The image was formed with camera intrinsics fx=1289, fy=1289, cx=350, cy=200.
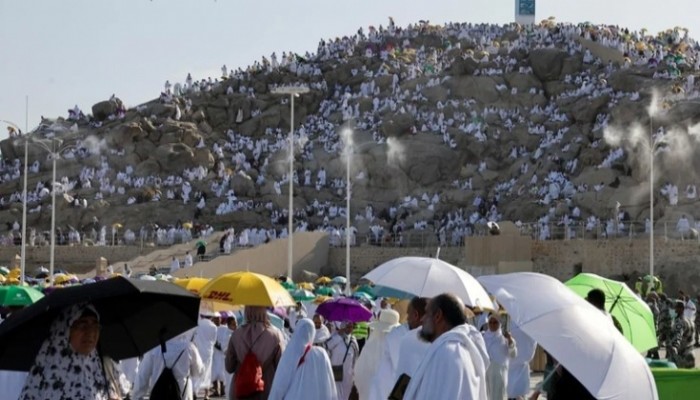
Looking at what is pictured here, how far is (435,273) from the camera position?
36.6 ft

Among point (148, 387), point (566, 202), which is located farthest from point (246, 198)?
point (148, 387)

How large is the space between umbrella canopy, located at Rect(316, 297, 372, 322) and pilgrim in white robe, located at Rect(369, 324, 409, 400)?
11.6 feet

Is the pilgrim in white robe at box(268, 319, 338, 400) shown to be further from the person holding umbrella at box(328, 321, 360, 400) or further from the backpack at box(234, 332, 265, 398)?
the person holding umbrella at box(328, 321, 360, 400)

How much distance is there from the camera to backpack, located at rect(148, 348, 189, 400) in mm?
10125

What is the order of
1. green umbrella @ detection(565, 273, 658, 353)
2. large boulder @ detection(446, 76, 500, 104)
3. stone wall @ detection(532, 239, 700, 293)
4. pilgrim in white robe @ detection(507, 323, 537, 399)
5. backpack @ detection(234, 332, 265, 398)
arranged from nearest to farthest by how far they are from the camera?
backpack @ detection(234, 332, 265, 398), green umbrella @ detection(565, 273, 658, 353), pilgrim in white robe @ detection(507, 323, 537, 399), stone wall @ detection(532, 239, 700, 293), large boulder @ detection(446, 76, 500, 104)

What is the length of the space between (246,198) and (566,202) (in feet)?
53.9

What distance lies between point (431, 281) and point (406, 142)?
171 ft

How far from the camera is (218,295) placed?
12.5 meters

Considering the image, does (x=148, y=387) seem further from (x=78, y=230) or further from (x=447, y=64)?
(x=447, y=64)

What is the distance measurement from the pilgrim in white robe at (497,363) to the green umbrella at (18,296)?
4.13 m

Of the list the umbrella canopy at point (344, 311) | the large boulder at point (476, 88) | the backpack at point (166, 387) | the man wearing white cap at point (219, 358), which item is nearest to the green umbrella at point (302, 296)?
the man wearing white cap at point (219, 358)

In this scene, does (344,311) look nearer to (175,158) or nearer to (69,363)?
(69,363)

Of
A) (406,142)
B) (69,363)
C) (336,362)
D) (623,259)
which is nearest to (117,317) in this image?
(69,363)

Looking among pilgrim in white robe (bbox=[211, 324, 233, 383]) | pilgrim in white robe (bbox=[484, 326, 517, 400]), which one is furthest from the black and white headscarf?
pilgrim in white robe (bbox=[211, 324, 233, 383])
